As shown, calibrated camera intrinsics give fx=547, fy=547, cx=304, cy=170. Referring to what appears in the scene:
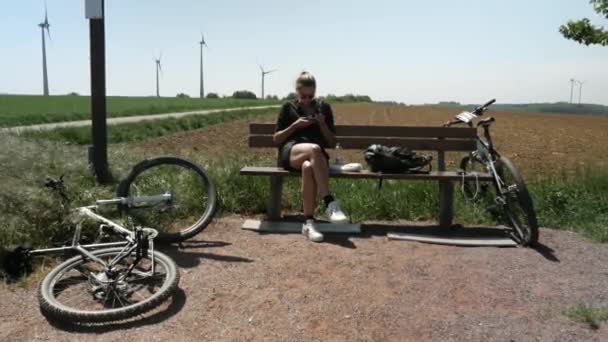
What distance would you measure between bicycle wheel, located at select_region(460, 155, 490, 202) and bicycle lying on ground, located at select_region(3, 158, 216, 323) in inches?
104

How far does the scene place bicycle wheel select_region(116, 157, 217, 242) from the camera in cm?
451

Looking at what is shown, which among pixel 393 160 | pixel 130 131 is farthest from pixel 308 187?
pixel 130 131

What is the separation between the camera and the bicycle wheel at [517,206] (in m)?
4.40

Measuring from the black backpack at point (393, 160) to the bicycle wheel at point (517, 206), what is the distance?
0.69m

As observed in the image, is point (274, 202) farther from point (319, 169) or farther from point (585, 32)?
point (585, 32)

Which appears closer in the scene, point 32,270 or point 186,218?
point 32,270

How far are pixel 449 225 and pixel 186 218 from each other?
2.46 m

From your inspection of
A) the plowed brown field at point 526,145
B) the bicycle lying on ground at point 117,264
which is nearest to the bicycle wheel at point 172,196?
the bicycle lying on ground at point 117,264

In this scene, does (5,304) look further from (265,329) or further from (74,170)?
(74,170)

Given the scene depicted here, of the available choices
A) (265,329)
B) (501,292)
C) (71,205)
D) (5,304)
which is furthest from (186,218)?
(501,292)

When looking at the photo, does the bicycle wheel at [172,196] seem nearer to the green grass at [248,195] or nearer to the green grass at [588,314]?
the green grass at [248,195]

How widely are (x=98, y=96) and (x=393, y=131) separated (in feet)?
9.81

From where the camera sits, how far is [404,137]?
5.70 meters

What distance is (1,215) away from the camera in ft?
13.5
